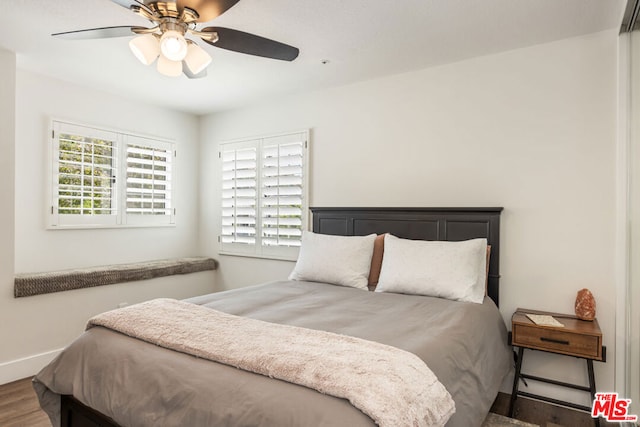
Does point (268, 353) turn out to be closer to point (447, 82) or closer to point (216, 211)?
point (447, 82)

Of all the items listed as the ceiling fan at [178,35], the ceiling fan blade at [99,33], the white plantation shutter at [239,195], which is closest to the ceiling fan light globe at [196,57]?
the ceiling fan at [178,35]

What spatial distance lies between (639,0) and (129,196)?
4407 millimetres

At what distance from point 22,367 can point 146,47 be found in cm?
285

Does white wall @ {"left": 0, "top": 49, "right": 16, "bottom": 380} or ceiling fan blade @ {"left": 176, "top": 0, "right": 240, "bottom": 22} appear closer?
ceiling fan blade @ {"left": 176, "top": 0, "right": 240, "bottom": 22}

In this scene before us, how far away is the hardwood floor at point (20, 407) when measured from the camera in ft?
7.89

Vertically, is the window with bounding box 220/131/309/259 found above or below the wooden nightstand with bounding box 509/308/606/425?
above

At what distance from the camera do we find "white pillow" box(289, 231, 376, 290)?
Answer: 2.98m

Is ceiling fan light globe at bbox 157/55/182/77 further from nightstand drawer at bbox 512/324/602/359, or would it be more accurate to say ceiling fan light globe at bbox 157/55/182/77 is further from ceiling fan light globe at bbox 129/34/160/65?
nightstand drawer at bbox 512/324/602/359

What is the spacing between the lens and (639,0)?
6.75ft

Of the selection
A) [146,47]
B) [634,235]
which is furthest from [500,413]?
[146,47]

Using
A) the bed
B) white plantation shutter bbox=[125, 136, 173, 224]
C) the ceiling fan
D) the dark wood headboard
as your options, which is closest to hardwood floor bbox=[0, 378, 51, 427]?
the bed

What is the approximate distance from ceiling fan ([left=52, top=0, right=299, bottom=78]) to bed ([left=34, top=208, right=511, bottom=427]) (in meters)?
1.39

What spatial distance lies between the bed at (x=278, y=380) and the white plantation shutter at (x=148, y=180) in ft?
6.97

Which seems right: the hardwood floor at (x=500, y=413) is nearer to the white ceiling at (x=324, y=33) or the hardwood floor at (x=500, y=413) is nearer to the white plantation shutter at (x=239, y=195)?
the white plantation shutter at (x=239, y=195)
